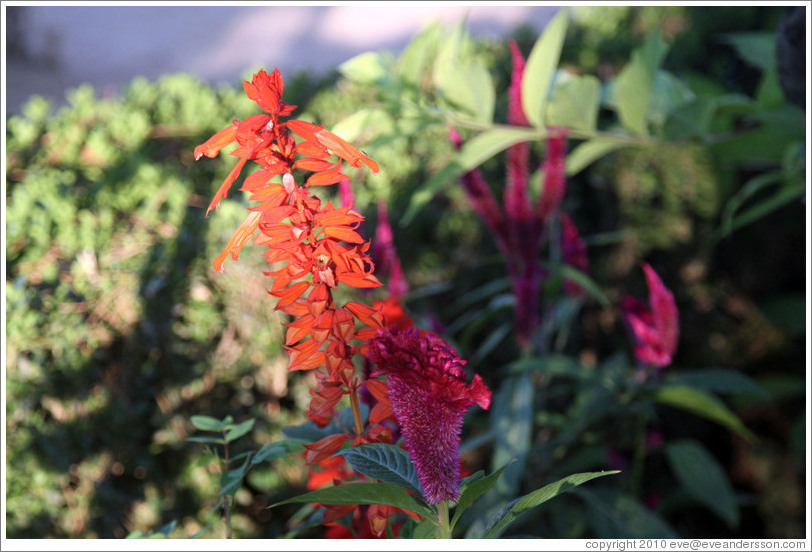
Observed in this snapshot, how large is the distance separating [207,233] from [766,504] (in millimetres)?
1754

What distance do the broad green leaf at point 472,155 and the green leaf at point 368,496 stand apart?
47 cm

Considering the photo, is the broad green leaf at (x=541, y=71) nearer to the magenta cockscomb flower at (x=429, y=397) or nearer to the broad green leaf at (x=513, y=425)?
the broad green leaf at (x=513, y=425)

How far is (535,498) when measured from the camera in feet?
1.37

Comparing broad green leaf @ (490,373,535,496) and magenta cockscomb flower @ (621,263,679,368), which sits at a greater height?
magenta cockscomb flower @ (621,263,679,368)

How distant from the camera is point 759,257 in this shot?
6.68 feet

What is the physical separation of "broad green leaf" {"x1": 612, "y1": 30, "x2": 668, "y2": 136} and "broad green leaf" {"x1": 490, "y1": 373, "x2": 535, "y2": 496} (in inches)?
19.0

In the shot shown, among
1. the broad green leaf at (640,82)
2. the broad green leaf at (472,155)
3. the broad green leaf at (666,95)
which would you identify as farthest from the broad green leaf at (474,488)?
the broad green leaf at (666,95)

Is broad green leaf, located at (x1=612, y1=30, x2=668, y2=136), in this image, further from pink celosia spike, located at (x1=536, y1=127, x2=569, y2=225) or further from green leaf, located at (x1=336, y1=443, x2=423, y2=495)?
green leaf, located at (x1=336, y1=443, x2=423, y2=495)

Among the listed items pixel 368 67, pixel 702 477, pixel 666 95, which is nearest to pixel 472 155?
pixel 368 67

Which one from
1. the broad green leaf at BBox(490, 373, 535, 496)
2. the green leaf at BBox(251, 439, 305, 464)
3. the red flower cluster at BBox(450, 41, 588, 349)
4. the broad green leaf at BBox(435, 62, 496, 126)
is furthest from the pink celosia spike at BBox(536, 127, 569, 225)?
the green leaf at BBox(251, 439, 305, 464)

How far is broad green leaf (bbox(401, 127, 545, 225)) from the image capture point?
0.87 metres

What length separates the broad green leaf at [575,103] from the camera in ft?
2.98

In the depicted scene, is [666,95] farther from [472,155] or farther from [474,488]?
[474,488]

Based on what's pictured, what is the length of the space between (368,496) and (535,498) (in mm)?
109
